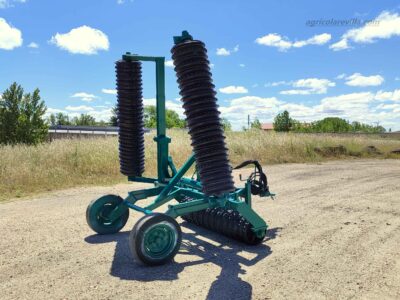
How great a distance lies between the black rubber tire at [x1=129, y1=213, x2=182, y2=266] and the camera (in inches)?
180

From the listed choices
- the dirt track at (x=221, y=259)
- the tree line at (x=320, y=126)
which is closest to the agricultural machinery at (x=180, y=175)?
the dirt track at (x=221, y=259)

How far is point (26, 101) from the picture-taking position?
1222 inches

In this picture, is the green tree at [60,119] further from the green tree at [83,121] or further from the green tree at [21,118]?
the green tree at [21,118]

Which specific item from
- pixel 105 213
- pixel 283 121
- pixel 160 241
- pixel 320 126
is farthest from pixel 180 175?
pixel 320 126

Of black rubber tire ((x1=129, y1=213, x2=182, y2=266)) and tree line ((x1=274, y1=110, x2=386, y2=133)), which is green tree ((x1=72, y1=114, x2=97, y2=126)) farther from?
black rubber tire ((x1=129, y1=213, x2=182, y2=266))

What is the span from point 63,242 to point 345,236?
4.42 m

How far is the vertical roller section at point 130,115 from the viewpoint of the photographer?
6.28 meters

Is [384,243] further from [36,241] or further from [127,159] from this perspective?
[36,241]

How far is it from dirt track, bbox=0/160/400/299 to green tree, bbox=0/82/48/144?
908 inches

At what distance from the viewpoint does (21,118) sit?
29531 mm

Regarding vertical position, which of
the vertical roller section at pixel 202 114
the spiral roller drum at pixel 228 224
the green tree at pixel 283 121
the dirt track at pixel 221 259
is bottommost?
the dirt track at pixel 221 259

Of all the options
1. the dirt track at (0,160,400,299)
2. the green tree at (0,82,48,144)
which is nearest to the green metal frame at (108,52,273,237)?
the dirt track at (0,160,400,299)

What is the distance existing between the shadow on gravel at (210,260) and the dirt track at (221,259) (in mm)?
13

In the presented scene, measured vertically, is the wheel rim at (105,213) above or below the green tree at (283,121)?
below
